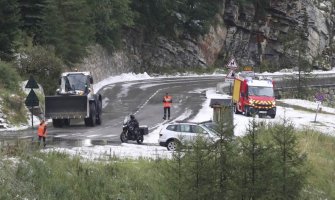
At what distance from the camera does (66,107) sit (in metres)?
32.3

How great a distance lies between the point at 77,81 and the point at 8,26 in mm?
A: 8104

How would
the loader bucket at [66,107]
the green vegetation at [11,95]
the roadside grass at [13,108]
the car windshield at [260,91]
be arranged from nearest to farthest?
1. the loader bucket at [66,107]
2. the roadside grass at [13,108]
3. the green vegetation at [11,95]
4. the car windshield at [260,91]

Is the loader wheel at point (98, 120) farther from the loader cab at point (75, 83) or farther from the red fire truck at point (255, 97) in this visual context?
the red fire truck at point (255, 97)

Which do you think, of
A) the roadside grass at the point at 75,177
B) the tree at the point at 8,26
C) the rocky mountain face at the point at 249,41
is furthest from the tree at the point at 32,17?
the roadside grass at the point at 75,177

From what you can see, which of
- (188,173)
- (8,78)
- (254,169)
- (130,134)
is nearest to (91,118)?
(130,134)

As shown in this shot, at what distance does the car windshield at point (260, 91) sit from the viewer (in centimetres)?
3934

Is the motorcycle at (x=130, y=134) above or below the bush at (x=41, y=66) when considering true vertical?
below

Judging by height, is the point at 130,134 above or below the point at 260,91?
below

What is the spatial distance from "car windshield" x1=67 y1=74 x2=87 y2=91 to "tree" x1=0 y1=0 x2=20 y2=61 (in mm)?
7243

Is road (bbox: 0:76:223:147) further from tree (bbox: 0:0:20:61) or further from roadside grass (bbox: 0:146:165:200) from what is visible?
tree (bbox: 0:0:20:61)

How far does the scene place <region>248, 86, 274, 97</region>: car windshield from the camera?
39344mm

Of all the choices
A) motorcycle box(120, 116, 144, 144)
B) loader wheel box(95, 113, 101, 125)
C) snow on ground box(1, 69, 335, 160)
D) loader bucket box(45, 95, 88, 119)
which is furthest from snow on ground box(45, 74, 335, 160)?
loader bucket box(45, 95, 88, 119)

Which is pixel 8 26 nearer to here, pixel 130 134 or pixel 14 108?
pixel 14 108

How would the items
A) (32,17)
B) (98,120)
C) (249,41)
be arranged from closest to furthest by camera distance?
(98,120), (32,17), (249,41)
